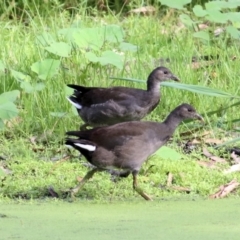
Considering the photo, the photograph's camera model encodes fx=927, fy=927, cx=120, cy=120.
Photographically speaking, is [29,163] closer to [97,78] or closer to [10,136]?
[10,136]

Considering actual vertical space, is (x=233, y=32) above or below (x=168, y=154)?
above

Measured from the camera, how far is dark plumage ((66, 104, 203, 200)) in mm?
6352

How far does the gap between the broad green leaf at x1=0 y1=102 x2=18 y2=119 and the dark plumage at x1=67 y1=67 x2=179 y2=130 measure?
100cm

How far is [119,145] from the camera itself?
645 centimetres

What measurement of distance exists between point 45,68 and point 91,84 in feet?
1.84

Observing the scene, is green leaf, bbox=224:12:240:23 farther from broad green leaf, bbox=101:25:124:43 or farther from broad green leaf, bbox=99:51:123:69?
broad green leaf, bbox=99:51:123:69

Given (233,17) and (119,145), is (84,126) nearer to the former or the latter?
(119,145)

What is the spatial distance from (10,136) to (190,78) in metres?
1.80

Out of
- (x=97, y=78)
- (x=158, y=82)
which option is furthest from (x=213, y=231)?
(x=97, y=78)

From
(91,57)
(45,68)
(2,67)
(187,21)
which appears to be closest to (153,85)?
(91,57)

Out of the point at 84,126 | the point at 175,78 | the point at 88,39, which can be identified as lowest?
the point at 84,126

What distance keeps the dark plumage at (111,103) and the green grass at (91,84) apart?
0.18 meters

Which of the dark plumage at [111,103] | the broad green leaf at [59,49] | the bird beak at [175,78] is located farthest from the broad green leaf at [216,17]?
the broad green leaf at [59,49]

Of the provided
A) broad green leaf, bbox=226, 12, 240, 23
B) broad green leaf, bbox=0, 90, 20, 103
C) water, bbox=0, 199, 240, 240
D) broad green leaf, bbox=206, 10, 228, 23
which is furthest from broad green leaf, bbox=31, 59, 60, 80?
water, bbox=0, 199, 240, 240
